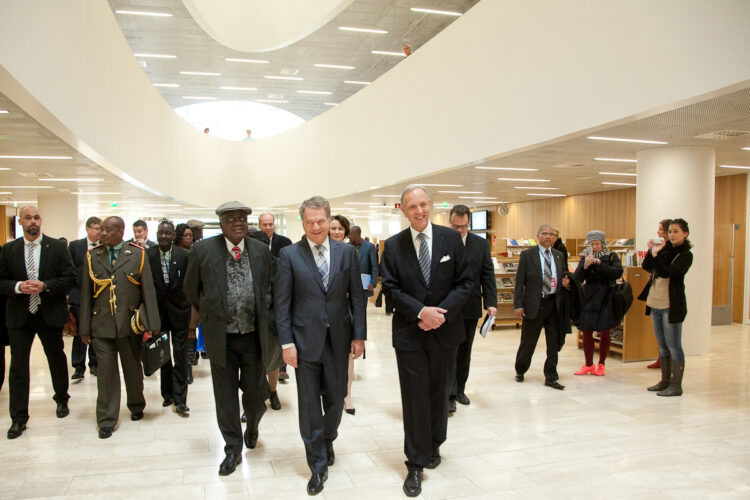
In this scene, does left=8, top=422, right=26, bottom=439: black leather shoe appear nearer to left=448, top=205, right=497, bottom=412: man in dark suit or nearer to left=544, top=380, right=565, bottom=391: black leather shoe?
left=448, top=205, right=497, bottom=412: man in dark suit

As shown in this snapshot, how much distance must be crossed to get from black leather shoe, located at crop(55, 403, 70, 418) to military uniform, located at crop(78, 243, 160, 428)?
74 centimetres

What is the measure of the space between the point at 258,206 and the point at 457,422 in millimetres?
17233

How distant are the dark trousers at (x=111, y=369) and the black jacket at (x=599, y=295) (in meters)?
4.85

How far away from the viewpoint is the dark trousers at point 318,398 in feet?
10.6

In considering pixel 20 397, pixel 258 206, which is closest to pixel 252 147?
pixel 258 206

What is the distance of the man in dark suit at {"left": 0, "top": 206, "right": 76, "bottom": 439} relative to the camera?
4332 millimetres

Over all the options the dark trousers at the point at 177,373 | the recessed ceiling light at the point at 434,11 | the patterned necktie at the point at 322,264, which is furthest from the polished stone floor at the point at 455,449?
the recessed ceiling light at the point at 434,11

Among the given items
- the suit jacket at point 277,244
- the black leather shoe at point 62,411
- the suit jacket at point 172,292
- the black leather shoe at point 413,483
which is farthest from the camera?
the suit jacket at point 277,244

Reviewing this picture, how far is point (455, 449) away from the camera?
3930mm

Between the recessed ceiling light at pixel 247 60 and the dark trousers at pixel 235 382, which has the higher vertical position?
the recessed ceiling light at pixel 247 60

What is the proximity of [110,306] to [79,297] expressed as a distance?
277cm

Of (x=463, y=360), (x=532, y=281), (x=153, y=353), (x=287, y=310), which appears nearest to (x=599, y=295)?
(x=532, y=281)

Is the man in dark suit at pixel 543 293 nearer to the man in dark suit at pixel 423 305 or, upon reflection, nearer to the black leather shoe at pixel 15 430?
the man in dark suit at pixel 423 305

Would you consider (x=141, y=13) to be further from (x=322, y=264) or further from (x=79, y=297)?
(x=322, y=264)
